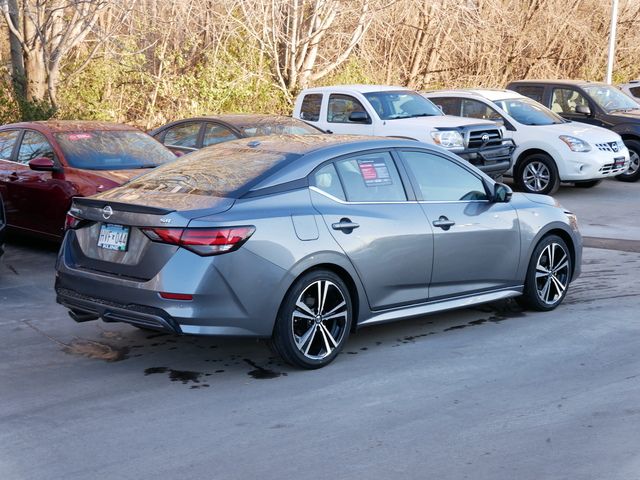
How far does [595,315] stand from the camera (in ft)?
26.6

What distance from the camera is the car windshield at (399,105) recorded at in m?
16.3

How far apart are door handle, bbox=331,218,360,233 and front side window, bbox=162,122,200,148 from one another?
790cm

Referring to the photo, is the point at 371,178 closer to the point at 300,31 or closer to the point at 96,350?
the point at 96,350

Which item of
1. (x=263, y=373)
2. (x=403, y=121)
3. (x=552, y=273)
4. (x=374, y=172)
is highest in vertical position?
(x=374, y=172)

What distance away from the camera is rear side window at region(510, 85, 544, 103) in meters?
19.2

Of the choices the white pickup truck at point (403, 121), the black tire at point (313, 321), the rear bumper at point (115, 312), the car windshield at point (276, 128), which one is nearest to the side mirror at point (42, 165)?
the rear bumper at point (115, 312)

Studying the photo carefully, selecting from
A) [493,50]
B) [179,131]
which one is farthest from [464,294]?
[493,50]

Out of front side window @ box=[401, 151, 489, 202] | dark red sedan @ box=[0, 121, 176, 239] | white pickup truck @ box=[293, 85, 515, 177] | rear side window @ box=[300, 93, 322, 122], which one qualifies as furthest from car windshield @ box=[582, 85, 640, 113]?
front side window @ box=[401, 151, 489, 202]

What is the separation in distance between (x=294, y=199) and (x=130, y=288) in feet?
4.00

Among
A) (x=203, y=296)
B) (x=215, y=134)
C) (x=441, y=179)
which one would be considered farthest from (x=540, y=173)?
(x=203, y=296)

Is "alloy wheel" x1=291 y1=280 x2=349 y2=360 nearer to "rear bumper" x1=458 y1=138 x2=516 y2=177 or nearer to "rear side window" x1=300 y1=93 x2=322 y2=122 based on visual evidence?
"rear bumper" x1=458 y1=138 x2=516 y2=177

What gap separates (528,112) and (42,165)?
9844mm

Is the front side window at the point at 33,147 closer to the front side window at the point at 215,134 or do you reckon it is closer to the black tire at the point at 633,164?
the front side window at the point at 215,134

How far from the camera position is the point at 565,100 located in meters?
19.1
